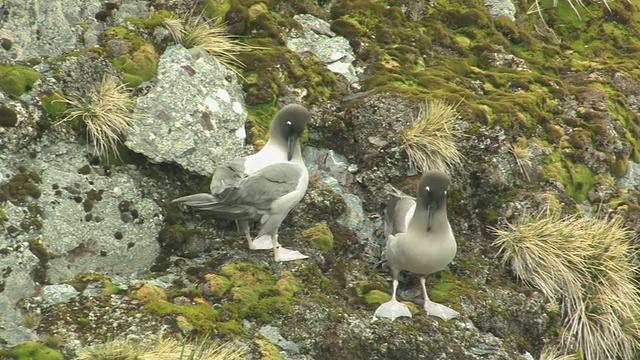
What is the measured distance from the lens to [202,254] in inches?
329

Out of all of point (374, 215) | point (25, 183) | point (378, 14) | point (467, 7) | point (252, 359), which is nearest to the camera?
point (252, 359)

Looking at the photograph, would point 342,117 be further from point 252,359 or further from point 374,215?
point 252,359

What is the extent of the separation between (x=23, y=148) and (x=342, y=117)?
4141 millimetres

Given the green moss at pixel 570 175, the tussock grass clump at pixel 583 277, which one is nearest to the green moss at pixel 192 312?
the tussock grass clump at pixel 583 277

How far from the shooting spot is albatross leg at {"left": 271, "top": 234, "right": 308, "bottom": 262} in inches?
325

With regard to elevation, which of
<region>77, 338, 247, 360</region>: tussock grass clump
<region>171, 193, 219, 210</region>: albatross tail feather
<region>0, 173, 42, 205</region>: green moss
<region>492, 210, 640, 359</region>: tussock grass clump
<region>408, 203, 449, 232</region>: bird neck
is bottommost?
<region>492, 210, 640, 359</region>: tussock grass clump

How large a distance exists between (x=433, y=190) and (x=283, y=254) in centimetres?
174

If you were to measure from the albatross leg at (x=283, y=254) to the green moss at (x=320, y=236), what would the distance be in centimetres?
36

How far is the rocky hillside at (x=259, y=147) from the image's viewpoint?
7332 mm

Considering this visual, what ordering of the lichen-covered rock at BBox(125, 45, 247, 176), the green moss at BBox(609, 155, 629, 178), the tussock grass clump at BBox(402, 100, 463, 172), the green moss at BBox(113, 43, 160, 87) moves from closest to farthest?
1. the lichen-covered rock at BBox(125, 45, 247, 176)
2. the green moss at BBox(113, 43, 160, 87)
3. the tussock grass clump at BBox(402, 100, 463, 172)
4. the green moss at BBox(609, 155, 629, 178)

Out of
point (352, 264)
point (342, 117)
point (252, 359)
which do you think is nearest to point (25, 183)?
point (252, 359)

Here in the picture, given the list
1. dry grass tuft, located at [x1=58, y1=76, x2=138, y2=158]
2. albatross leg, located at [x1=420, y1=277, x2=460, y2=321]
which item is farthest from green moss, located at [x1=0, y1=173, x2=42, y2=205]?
albatross leg, located at [x1=420, y1=277, x2=460, y2=321]

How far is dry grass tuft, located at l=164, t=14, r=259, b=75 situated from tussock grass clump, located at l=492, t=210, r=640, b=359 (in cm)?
416

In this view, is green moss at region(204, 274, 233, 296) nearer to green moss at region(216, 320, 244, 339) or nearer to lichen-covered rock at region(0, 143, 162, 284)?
green moss at region(216, 320, 244, 339)
